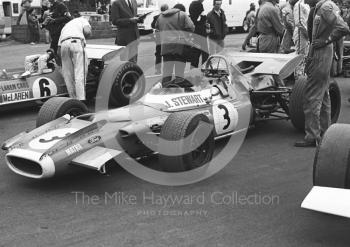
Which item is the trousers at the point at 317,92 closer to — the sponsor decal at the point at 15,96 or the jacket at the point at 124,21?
the sponsor decal at the point at 15,96

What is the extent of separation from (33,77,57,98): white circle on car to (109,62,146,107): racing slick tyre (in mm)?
894

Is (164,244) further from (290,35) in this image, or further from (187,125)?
(290,35)

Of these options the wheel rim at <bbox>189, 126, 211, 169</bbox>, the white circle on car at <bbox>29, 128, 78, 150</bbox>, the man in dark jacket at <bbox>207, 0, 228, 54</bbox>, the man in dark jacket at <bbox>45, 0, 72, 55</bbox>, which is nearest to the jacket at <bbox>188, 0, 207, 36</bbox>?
the man in dark jacket at <bbox>207, 0, 228, 54</bbox>

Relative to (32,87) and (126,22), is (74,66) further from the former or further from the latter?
(126,22)

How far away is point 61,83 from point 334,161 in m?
5.44

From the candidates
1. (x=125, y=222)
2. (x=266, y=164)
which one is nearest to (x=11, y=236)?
(x=125, y=222)

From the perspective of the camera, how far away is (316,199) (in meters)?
3.22

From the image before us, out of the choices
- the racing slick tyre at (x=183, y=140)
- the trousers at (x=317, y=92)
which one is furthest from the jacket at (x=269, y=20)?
the racing slick tyre at (x=183, y=140)

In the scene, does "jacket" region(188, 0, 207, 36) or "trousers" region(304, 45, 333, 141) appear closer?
"trousers" region(304, 45, 333, 141)

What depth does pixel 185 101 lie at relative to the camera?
5.57 metres

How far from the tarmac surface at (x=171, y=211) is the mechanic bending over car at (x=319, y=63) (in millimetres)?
404

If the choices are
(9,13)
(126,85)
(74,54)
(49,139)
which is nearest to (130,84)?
(126,85)

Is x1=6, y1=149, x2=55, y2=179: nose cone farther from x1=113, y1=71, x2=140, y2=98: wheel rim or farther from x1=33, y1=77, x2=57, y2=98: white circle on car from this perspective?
x1=113, y1=71, x2=140, y2=98: wheel rim

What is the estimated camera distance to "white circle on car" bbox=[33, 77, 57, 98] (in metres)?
7.99
